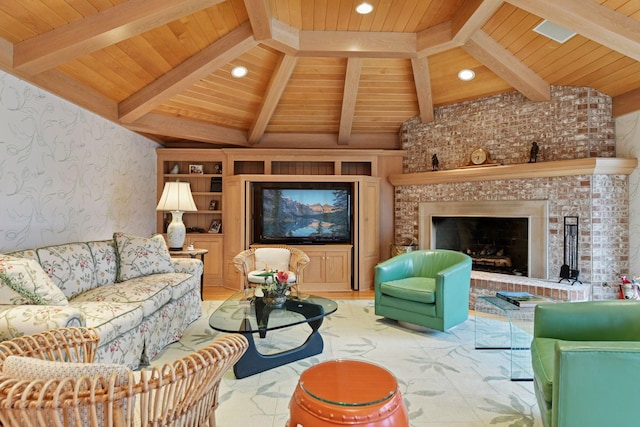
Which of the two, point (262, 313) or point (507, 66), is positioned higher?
point (507, 66)

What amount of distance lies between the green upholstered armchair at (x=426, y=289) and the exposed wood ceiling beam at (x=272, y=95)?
2.62 metres

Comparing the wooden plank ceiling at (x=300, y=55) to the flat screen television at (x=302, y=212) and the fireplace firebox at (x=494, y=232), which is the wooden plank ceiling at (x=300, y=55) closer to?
the flat screen television at (x=302, y=212)

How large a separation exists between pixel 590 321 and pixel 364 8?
10.3ft

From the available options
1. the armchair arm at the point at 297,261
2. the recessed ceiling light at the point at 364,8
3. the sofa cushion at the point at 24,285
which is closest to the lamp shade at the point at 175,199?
the armchair arm at the point at 297,261

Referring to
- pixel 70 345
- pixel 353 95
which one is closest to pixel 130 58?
pixel 353 95

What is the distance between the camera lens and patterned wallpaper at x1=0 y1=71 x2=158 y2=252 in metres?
2.97

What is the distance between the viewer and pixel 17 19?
2.68m

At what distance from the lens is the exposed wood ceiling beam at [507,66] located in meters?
3.86

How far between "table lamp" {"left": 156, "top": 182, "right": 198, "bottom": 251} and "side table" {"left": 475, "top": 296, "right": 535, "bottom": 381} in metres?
3.64

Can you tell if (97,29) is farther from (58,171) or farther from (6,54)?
(58,171)

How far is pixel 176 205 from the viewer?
4.62 metres

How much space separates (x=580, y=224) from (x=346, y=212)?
3.06m

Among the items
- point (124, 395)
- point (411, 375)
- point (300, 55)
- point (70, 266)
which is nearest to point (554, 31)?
point (300, 55)

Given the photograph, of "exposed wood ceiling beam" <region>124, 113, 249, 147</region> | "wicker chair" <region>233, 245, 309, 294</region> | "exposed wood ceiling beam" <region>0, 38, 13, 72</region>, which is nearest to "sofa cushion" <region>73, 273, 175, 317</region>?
"wicker chair" <region>233, 245, 309, 294</region>
